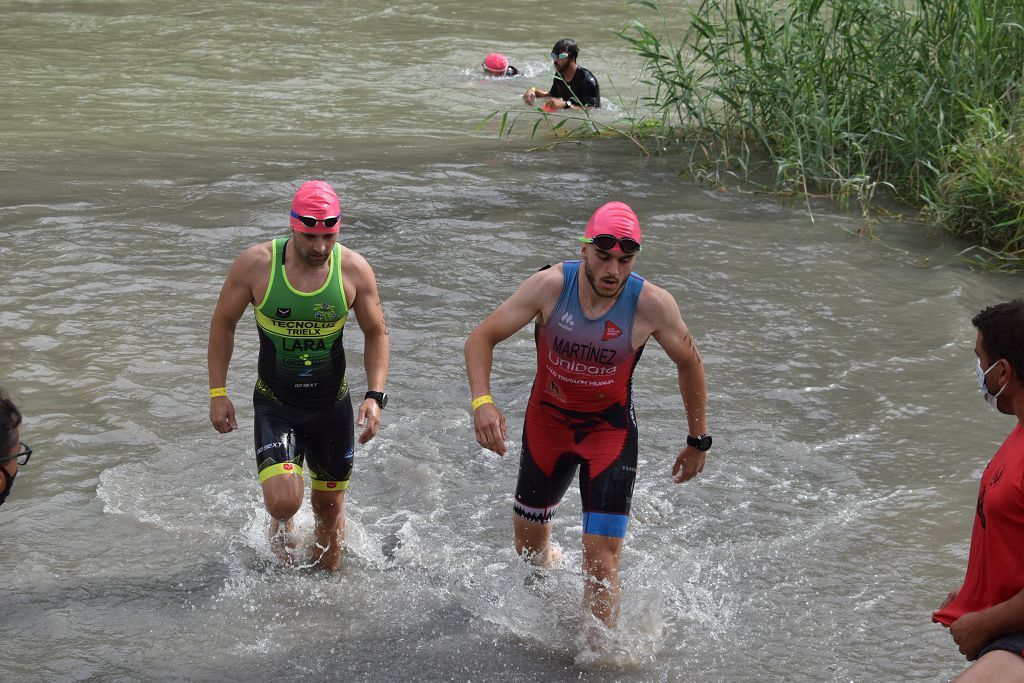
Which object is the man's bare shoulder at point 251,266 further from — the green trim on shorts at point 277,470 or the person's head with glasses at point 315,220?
the green trim on shorts at point 277,470

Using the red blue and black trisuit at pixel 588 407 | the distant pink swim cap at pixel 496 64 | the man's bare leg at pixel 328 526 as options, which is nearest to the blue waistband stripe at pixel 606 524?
the red blue and black trisuit at pixel 588 407

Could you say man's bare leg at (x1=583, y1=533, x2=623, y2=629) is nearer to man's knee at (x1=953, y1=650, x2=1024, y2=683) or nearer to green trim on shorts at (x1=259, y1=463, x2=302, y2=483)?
green trim on shorts at (x1=259, y1=463, x2=302, y2=483)

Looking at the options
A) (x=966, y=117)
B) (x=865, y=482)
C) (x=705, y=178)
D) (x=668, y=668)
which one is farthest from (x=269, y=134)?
(x=668, y=668)

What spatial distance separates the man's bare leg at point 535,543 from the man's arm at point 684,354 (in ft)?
2.92

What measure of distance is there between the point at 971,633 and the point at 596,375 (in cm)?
225

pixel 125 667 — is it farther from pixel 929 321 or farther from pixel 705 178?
pixel 705 178

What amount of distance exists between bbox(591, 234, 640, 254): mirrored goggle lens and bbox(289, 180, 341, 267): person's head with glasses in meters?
1.36

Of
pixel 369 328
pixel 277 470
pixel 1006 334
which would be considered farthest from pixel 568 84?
pixel 1006 334

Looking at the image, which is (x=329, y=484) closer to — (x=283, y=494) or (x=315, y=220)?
(x=283, y=494)

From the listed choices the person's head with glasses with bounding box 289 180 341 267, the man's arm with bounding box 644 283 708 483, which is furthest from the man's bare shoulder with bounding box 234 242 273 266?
the man's arm with bounding box 644 283 708 483

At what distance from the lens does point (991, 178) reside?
440 inches

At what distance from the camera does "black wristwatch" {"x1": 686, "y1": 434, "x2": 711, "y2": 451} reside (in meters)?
5.70

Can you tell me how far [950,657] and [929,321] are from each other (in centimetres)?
473

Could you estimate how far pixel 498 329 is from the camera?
5.62 metres
